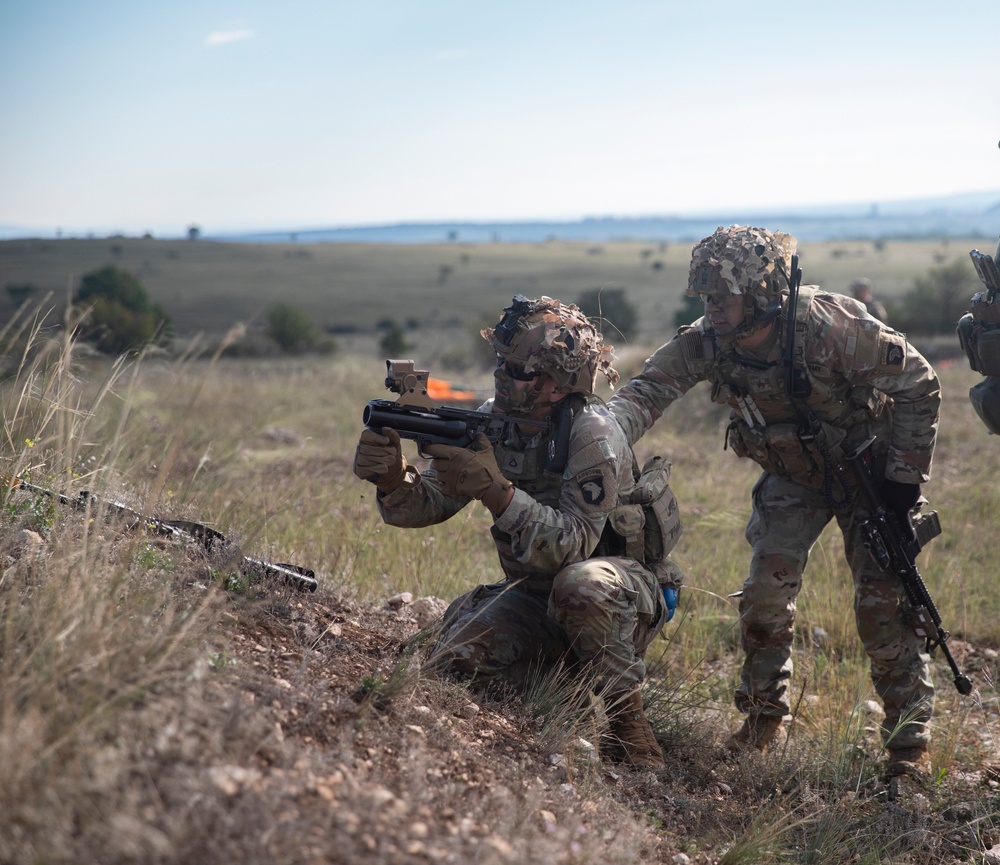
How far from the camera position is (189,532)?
12.9 ft

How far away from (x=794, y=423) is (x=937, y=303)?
23.5 m

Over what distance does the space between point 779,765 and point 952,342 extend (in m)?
19.4

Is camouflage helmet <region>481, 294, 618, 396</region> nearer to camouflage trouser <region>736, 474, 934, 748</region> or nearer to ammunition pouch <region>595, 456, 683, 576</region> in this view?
ammunition pouch <region>595, 456, 683, 576</region>

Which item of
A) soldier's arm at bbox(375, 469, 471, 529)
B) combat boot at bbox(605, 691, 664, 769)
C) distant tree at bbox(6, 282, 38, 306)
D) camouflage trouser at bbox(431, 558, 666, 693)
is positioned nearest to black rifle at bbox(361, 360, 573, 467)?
soldier's arm at bbox(375, 469, 471, 529)

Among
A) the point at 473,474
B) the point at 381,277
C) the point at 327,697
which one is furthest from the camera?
the point at 381,277

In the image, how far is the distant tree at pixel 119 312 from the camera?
31.8ft

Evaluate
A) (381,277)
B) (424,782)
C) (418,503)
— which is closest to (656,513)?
(418,503)

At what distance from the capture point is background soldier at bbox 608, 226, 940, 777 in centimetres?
423

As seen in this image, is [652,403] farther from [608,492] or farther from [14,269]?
[14,269]

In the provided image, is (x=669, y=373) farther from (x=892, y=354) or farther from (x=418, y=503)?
(x=418, y=503)

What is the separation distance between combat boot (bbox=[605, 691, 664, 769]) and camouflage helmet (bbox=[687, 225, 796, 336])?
175cm

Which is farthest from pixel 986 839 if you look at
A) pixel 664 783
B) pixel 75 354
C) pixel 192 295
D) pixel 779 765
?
pixel 192 295

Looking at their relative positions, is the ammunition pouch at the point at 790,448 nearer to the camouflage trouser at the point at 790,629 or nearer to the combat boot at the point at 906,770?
the camouflage trouser at the point at 790,629

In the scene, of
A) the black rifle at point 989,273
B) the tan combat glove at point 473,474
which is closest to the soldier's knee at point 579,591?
the tan combat glove at point 473,474
